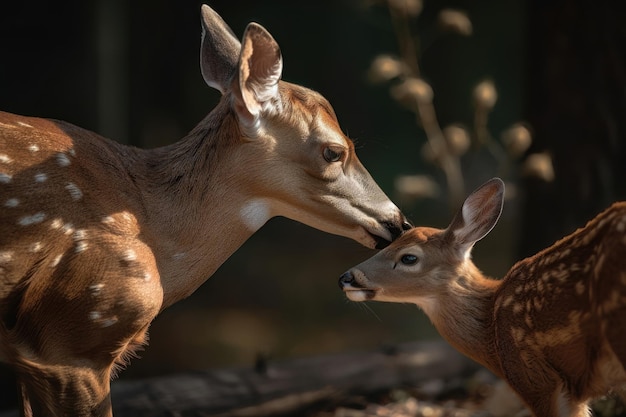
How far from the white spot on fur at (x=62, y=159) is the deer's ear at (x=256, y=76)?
25.6 inches

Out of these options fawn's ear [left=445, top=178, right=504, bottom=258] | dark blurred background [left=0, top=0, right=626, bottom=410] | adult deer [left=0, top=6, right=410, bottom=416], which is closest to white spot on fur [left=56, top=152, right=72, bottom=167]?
adult deer [left=0, top=6, right=410, bottom=416]

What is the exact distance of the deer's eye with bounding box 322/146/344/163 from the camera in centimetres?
336

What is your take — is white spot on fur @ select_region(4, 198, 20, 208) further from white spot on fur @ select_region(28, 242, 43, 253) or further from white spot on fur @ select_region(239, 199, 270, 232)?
white spot on fur @ select_region(239, 199, 270, 232)

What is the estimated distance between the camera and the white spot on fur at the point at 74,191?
122 inches

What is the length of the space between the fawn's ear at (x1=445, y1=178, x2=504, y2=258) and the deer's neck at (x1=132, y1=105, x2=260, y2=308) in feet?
3.07

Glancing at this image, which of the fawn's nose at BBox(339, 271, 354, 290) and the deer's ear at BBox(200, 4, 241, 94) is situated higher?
the deer's ear at BBox(200, 4, 241, 94)

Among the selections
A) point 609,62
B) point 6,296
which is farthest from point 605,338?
point 609,62

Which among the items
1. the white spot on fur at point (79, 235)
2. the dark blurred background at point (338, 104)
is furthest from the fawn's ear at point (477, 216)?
the white spot on fur at point (79, 235)

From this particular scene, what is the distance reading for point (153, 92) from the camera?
5285mm

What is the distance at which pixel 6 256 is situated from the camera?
2979mm

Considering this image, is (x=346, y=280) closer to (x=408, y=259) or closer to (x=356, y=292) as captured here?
(x=356, y=292)

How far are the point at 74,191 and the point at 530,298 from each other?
1771 millimetres

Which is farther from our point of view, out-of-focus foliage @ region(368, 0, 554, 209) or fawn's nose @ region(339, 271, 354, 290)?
out-of-focus foliage @ region(368, 0, 554, 209)

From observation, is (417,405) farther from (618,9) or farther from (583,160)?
(618,9)
